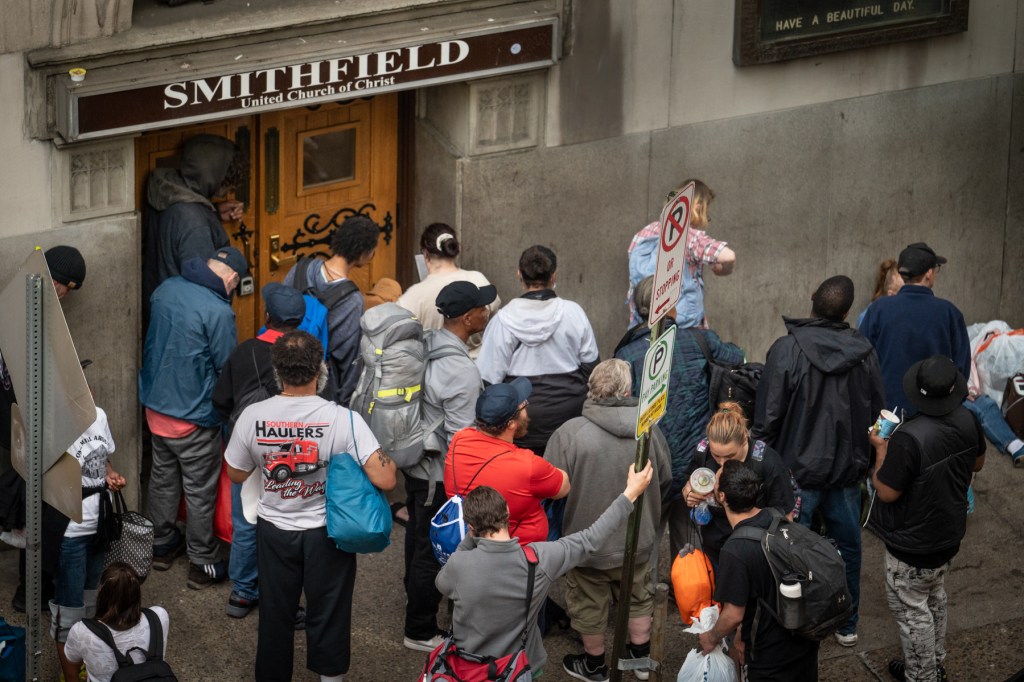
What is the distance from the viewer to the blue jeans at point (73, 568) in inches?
312

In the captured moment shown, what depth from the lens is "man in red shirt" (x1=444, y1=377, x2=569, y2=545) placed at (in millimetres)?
7395

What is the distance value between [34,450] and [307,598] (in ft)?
6.09

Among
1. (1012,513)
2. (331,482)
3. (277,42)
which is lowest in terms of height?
(1012,513)

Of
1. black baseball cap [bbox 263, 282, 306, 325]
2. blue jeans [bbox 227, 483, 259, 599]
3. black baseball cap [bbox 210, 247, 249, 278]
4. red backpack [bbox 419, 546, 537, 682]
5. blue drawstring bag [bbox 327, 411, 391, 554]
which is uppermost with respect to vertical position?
black baseball cap [bbox 210, 247, 249, 278]

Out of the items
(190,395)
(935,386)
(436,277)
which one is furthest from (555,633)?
(935,386)

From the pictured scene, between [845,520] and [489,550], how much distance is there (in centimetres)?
275

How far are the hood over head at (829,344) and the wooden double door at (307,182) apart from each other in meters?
3.27

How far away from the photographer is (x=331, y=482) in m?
7.31

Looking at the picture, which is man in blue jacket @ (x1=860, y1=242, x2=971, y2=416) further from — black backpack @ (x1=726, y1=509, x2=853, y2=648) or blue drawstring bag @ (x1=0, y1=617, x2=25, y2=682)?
blue drawstring bag @ (x1=0, y1=617, x2=25, y2=682)

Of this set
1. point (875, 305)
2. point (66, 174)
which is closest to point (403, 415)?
point (66, 174)

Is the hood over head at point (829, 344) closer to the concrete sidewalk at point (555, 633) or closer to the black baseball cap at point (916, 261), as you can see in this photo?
the black baseball cap at point (916, 261)

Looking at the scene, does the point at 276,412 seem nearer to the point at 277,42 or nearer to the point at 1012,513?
the point at 277,42

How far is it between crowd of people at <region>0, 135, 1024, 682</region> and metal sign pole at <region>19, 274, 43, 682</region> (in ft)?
1.33

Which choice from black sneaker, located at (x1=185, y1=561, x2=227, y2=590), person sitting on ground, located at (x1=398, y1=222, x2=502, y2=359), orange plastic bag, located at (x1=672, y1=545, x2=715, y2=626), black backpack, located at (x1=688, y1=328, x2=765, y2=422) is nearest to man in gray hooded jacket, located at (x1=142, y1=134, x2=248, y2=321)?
person sitting on ground, located at (x1=398, y1=222, x2=502, y2=359)
